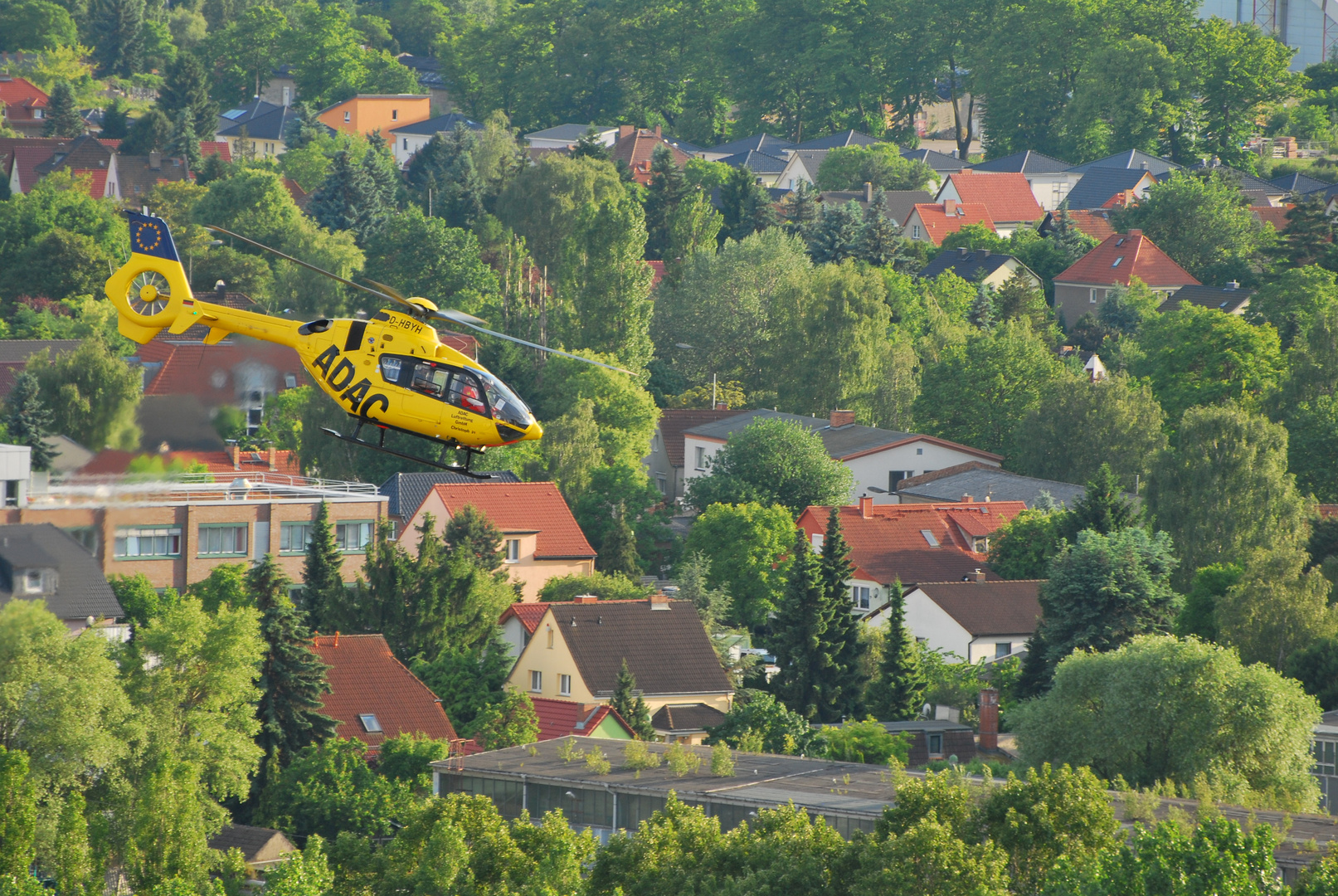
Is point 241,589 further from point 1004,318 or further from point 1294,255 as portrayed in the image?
point 1294,255

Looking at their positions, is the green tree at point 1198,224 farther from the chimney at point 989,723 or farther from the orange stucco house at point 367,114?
the chimney at point 989,723

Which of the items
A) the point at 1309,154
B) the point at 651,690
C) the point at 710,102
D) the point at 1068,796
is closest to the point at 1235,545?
the point at 651,690

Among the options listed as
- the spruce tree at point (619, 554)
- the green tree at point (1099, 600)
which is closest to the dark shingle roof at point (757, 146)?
the spruce tree at point (619, 554)

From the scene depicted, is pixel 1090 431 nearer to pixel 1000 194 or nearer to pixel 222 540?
pixel 222 540

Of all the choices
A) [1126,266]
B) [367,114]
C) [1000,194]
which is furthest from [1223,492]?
[367,114]

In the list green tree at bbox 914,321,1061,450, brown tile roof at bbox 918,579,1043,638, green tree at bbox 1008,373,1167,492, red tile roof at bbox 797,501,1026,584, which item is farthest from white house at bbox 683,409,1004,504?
brown tile roof at bbox 918,579,1043,638

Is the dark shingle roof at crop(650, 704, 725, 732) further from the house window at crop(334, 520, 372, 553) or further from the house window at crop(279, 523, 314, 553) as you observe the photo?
the house window at crop(279, 523, 314, 553)
